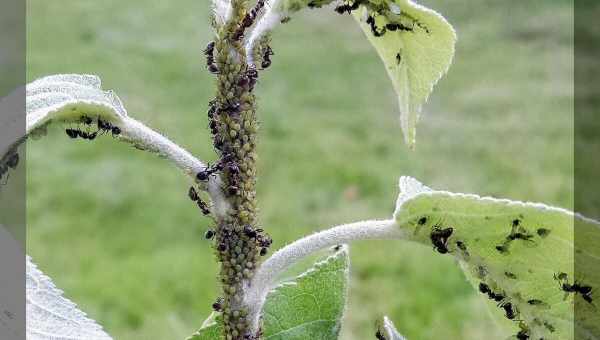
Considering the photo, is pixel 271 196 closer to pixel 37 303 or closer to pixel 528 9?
pixel 528 9

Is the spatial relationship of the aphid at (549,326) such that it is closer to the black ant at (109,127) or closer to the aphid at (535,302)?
the aphid at (535,302)

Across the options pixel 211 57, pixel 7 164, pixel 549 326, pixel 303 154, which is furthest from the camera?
pixel 303 154

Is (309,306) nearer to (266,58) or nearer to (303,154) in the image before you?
(266,58)

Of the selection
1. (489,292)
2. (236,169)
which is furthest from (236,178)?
(489,292)

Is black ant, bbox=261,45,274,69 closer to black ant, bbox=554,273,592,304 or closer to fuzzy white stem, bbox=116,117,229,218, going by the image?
fuzzy white stem, bbox=116,117,229,218

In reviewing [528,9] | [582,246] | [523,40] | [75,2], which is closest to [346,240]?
[582,246]

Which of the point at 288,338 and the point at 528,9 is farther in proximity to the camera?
the point at 528,9
